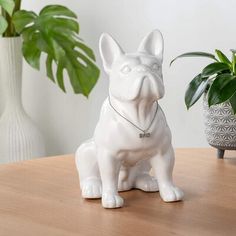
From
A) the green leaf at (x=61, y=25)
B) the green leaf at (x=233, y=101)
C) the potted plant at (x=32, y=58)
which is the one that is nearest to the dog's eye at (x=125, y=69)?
the green leaf at (x=233, y=101)

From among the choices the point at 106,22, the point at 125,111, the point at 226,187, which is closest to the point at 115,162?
the point at 125,111

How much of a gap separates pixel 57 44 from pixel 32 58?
11 cm

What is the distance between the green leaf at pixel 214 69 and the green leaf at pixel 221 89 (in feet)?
0.23

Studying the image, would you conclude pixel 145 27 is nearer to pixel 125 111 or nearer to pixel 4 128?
pixel 4 128

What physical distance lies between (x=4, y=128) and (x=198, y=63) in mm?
816

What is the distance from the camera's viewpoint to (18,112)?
8.70ft

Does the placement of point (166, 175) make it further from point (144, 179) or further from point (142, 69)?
point (142, 69)

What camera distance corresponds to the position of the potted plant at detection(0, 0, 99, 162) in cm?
246

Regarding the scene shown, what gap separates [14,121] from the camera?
263 centimetres

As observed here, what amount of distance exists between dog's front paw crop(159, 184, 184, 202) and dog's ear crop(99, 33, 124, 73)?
9.7 inches

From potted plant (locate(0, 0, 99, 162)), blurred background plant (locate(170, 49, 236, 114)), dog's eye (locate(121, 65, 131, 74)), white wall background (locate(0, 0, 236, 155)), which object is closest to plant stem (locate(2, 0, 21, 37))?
potted plant (locate(0, 0, 99, 162))

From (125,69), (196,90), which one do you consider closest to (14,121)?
(196,90)

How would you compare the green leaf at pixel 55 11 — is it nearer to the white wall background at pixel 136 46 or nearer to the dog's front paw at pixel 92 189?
the white wall background at pixel 136 46

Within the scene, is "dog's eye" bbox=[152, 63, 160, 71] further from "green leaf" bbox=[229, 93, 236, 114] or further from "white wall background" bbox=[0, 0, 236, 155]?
"white wall background" bbox=[0, 0, 236, 155]
